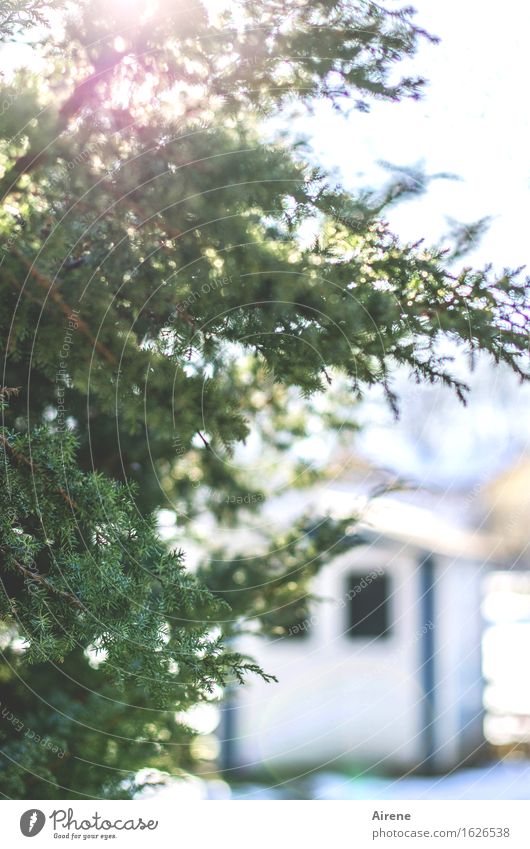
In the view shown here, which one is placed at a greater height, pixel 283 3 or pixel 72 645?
pixel 283 3

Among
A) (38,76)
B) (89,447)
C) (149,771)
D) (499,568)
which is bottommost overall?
(149,771)

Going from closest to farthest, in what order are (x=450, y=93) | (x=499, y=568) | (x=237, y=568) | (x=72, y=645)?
(x=72, y=645) → (x=450, y=93) → (x=237, y=568) → (x=499, y=568)

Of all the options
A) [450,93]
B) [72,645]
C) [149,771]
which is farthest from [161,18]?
[149,771]

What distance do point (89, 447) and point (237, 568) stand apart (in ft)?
1.05

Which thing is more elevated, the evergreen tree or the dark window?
the dark window

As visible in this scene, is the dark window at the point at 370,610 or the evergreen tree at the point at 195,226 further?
the dark window at the point at 370,610

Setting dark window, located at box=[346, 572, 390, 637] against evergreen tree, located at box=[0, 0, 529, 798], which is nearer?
evergreen tree, located at box=[0, 0, 529, 798]

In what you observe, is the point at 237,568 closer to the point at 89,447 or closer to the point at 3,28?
the point at 89,447

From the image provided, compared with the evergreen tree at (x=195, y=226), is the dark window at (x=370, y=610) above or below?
above

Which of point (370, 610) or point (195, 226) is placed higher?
point (370, 610)

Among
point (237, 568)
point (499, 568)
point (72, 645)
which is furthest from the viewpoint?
point (499, 568)

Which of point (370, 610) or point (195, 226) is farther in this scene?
point (370, 610)

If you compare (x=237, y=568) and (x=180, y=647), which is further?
(x=237, y=568)

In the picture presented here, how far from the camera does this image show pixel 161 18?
710mm
